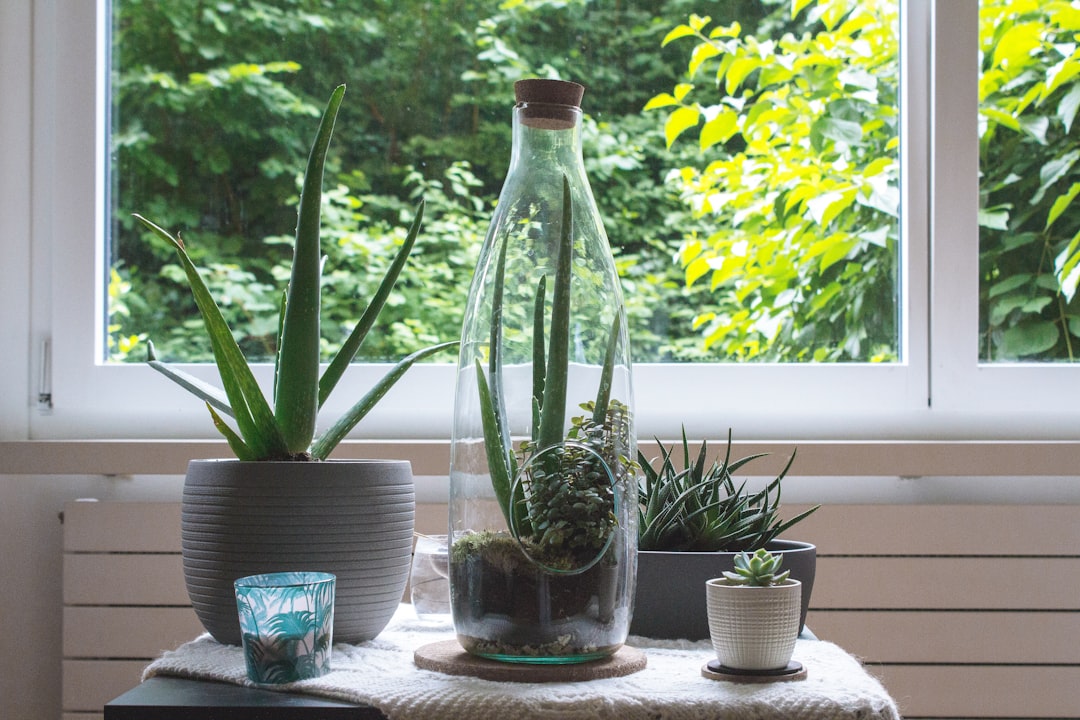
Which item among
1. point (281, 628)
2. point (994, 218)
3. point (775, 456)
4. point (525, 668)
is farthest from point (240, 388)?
point (994, 218)

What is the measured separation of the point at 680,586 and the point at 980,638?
0.79 meters

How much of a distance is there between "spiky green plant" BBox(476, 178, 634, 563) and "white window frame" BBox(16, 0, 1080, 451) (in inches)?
31.8

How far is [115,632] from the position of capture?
138cm

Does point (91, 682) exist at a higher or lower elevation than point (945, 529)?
lower

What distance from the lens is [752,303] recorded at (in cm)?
157

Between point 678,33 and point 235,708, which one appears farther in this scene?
point 678,33

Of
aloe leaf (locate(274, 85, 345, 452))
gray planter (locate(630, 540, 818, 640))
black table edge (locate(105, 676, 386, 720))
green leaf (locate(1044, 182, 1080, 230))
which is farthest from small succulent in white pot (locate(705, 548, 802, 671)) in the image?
green leaf (locate(1044, 182, 1080, 230))

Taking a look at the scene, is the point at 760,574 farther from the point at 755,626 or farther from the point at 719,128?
the point at 719,128

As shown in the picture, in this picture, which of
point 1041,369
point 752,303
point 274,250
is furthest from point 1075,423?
point 274,250

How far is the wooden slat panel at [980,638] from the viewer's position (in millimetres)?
1371

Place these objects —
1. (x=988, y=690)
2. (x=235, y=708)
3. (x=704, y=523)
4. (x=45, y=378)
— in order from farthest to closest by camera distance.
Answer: (x=45, y=378) → (x=988, y=690) → (x=704, y=523) → (x=235, y=708)

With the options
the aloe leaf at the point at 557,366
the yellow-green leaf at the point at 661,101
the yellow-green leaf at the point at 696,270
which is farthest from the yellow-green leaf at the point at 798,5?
the aloe leaf at the point at 557,366

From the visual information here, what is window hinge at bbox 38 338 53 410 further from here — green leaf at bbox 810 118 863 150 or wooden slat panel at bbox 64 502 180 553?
green leaf at bbox 810 118 863 150

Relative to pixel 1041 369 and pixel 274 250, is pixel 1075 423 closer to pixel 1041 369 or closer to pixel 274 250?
pixel 1041 369
